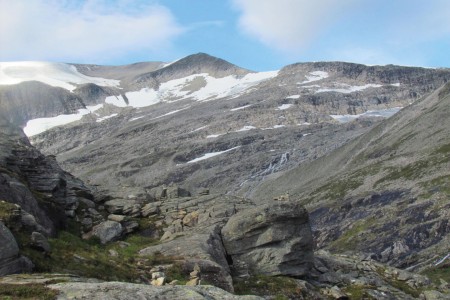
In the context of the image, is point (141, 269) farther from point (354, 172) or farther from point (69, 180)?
point (354, 172)

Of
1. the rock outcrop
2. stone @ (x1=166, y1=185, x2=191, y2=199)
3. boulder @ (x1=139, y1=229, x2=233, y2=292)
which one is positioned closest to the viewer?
boulder @ (x1=139, y1=229, x2=233, y2=292)

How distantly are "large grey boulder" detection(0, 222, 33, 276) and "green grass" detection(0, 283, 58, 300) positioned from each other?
5.04 meters

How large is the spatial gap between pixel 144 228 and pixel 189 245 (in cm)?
605

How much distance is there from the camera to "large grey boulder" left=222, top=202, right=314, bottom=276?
3025cm

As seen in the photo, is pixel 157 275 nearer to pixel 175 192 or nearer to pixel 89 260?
pixel 89 260

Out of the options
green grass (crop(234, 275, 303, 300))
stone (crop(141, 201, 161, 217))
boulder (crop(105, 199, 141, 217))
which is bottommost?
green grass (crop(234, 275, 303, 300))

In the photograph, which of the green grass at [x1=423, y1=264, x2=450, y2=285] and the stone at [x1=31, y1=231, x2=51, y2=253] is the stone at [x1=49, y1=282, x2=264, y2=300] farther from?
the green grass at [x1=423, y1=264, x2=450, y2=285]

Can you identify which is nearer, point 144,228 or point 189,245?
point 189,245

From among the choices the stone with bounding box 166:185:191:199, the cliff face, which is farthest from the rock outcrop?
the stone with bounding box 166:185:191:199

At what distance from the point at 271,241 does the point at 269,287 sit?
3.92 metres

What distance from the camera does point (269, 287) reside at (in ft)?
90.0

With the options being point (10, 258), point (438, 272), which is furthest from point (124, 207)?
point (438, 272)

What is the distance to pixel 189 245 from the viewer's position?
28672 millimetres

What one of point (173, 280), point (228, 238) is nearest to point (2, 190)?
point (173, 280)
